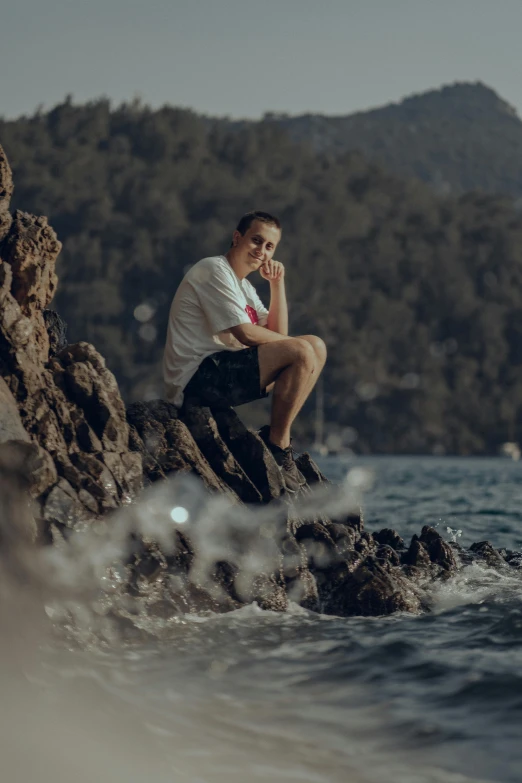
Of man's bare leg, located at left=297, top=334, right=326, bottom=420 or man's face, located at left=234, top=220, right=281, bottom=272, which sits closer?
man's bare leg, located at left=297, top=334, right=326, bottom=420

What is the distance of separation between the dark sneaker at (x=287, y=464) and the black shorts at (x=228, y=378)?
1.62 ft

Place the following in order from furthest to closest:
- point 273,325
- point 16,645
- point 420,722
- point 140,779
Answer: point 273,325 → point 16,645 → point 420,722 → point 140,779

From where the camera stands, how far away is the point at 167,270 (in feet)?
250

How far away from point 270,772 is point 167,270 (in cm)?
7258

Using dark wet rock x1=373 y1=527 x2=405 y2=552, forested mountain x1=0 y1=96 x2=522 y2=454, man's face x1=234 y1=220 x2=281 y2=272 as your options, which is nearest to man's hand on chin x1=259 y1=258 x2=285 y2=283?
man's face x1=234 y1=220 x2=281 y2=272

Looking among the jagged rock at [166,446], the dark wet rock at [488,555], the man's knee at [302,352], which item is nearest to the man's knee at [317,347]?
the man's knee at [302,352]

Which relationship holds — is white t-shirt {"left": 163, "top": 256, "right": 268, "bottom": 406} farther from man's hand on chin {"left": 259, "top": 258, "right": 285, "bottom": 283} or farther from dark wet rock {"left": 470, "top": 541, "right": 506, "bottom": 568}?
dark wet rock {"left": 470, "top": 541, "right": 506, "bottom": 568}

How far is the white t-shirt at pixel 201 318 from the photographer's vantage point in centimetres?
771

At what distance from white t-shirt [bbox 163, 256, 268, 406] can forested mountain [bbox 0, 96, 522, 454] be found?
5923 centimetres

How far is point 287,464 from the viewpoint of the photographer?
8.34 meters

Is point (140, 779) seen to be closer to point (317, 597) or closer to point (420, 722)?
point (420, 722)

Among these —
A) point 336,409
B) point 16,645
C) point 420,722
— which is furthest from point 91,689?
point 336,409

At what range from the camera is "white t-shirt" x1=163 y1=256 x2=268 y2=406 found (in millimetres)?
7707

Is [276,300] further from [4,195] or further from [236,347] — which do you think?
[4,195]
